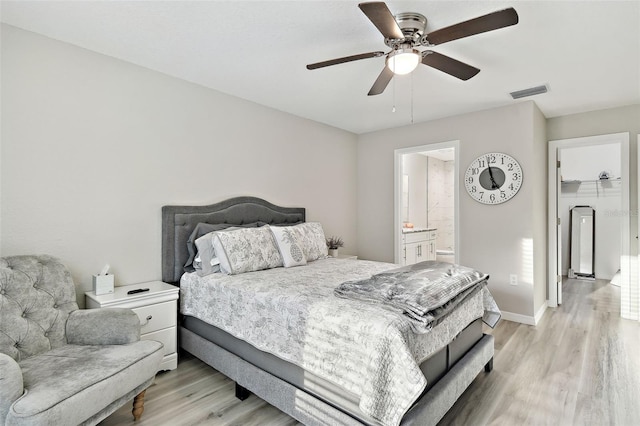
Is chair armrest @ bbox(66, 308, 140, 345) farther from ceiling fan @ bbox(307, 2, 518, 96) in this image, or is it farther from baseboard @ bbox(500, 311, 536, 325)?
baseboard @ bbox(500, 311, 536, 325)

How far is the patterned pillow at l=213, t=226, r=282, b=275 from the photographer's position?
2783 millimetres

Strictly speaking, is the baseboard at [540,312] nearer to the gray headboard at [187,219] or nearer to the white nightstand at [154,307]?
the gray headboard at [187,219]

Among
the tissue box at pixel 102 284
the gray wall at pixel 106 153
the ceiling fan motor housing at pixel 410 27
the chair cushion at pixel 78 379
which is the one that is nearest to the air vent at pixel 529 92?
the ceiling fan motor housing at pixel 410 27

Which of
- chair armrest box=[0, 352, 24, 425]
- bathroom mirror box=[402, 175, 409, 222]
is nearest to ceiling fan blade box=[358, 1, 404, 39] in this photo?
chair armrest box=[0, 352, 24, 425]

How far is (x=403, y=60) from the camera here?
2121 mm

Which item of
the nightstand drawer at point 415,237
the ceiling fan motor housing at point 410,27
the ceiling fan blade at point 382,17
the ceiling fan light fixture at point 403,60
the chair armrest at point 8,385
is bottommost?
the chair armrest at point 8,385

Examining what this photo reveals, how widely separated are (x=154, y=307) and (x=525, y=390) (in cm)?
282

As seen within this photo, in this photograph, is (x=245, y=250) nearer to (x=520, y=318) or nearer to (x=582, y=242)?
(x=520, y=318)

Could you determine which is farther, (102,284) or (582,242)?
(582,242)

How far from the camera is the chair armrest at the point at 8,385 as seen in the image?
1.40 metres

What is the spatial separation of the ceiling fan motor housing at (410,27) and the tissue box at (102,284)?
8.52 ft

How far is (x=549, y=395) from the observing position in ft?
7.55

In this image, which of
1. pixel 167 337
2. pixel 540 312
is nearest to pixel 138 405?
pixel 167 337

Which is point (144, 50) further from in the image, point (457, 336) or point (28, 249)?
point (457, 336)
